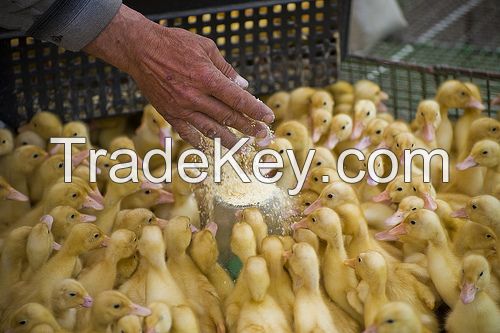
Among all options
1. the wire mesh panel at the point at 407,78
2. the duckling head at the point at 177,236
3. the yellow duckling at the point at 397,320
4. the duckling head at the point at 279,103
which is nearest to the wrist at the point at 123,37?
the duckling head at the point at 177,236

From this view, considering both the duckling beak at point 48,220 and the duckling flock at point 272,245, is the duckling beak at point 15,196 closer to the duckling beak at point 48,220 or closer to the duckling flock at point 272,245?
the duckling flock at point 272,245

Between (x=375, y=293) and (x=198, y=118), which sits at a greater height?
(x=198, y=118)

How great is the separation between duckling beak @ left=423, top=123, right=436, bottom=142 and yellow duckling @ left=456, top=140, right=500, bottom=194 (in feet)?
0.88

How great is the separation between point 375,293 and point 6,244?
106 centimetres

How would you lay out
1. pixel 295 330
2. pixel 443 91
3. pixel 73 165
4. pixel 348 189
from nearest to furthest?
pixel 295 330, pixel 348 189, pixel 73 165, pixel 443 91

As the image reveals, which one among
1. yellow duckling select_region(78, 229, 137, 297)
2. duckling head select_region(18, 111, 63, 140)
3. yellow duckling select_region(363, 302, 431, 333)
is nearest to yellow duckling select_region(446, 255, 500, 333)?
yellow duckling select_region(363, 302, 431, 333)

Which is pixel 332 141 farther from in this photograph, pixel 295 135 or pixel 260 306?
pixel 260 306

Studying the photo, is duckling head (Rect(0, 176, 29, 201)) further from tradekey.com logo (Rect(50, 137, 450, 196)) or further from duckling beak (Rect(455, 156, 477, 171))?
duckling beak (Rect(455, 156, 477, 171))

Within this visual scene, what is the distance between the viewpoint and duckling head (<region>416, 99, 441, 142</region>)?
3429mm

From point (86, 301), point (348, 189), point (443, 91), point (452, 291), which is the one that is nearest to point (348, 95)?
point (443, 91)

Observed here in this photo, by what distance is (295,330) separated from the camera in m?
2.44

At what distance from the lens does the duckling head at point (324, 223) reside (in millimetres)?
2709

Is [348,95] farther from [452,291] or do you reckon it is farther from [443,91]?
[452,291]

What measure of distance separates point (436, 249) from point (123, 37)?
3.40 ft
